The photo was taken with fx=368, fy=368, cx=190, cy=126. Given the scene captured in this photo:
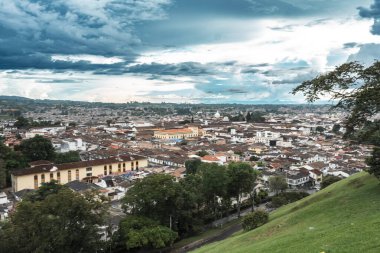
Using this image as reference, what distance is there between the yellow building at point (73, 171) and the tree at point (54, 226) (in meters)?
26.5

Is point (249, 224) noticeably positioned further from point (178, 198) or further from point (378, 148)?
A: point (378, 148)

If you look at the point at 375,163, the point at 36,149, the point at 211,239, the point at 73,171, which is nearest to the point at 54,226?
the point at 211,239

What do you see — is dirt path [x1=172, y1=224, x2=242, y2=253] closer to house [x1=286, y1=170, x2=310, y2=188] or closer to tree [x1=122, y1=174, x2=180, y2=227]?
tree [x1=122, y1=174, x2=180, y2=227]

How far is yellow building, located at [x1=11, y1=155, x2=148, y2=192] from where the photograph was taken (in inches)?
1907

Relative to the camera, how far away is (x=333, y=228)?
13.9 meters

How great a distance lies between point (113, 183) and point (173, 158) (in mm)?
20845

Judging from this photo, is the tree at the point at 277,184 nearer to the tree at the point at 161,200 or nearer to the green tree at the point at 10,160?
the tree at the point at 161,200

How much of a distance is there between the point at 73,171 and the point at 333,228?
44838 mm

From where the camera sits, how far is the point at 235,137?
110188 millimetres

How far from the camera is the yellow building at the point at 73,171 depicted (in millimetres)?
48438

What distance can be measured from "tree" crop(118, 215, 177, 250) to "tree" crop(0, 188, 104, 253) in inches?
124

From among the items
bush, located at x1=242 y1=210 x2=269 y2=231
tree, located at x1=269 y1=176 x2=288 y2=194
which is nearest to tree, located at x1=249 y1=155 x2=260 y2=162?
tree, located at x1=269 y1=176 x2=288 y2=194

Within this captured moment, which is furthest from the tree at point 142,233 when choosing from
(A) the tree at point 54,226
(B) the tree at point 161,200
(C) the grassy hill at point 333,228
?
(C) the grassy hill at point 333,228

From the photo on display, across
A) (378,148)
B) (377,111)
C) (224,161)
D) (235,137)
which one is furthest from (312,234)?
(235,137)
